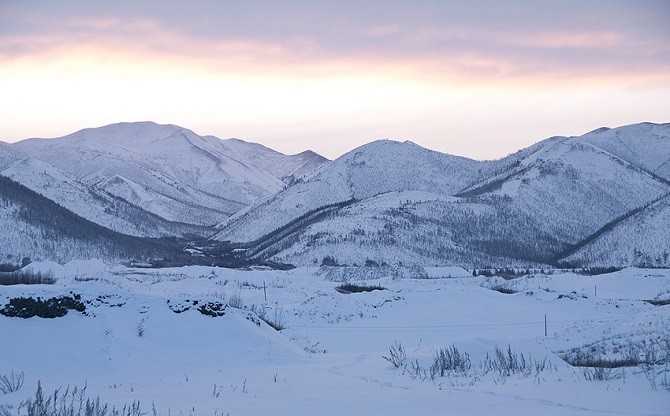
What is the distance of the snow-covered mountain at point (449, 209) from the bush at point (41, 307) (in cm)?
8298

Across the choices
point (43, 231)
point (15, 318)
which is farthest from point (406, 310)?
point (43, 231)

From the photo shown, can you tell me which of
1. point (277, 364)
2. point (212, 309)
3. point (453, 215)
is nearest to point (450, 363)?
point (277, 364)

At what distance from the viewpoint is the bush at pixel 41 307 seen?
1772 centimetres

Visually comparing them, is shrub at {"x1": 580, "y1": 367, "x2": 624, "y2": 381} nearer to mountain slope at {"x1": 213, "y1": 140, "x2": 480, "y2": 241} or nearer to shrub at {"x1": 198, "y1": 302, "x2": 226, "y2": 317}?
shrub at {"x1": 198, "y1": 302, "x2": 226, "y2": 317}

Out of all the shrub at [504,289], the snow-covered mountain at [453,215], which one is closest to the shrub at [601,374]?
the shrub at [504,289]

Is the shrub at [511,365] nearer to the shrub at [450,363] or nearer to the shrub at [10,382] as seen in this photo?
the shrub at [450,363]

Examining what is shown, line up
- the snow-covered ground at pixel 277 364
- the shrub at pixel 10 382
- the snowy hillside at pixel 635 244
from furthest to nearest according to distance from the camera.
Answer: the snowy hillside at pixel 635 244
the shrub at pixel 10 382
the snow-covered ground at pixel 277 364

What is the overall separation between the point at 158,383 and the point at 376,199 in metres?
130

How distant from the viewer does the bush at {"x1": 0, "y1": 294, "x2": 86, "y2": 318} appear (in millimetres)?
17719

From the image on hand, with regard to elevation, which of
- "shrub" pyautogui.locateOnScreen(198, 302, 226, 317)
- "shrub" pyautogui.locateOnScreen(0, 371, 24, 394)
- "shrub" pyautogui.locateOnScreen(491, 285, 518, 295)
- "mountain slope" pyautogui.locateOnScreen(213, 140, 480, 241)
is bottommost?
"shrub" pyautogui.locateOnScreen(491, 285, 518, 295)

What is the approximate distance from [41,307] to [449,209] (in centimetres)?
11956

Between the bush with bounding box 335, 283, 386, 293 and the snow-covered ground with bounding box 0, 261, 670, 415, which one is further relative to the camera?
the bush with bounding box 335, 283, 386, 293

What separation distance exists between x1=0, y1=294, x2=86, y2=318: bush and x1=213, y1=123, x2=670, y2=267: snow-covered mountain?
83.0 m

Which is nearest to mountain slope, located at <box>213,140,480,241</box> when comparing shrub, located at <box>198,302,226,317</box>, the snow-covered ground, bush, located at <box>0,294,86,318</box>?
the snow-covered ground
